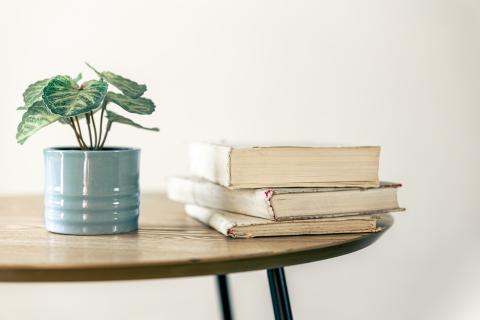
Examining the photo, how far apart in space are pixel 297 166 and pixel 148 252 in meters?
0.25

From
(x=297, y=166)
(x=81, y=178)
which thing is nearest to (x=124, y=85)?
(x=81, y=178)

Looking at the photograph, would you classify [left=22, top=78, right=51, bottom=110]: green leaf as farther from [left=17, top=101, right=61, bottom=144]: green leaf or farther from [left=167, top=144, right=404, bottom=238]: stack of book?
[left=167, top=144, right=404, bottom=238]: stack of book

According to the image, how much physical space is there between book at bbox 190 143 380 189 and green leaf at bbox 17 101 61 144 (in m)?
0.23

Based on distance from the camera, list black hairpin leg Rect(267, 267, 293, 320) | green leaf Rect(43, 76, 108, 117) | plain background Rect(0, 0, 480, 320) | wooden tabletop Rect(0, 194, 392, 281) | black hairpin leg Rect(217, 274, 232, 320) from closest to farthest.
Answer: wooden tabletop Rect(0, 194, 392, 281)
green leaf Rect(43, 76, 108, 117)
black hairpin leg Rect(267, 267, 293, 320)
black hairpin leg Rect(217, 274, 232, 320)
plain background Rect(0, 0, 480, 320)

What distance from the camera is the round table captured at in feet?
2.18

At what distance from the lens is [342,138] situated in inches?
62.5

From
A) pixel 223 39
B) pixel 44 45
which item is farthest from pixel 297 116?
pixel 44 45

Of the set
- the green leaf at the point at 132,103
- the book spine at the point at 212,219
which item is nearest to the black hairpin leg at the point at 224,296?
the book spine at the point at 212,219

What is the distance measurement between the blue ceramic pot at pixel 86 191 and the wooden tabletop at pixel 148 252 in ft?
0.07

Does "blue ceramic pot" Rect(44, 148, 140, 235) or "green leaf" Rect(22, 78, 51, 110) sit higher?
"green leaf" Rect(22, 78, 51, 110)

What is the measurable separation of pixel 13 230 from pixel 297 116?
33.0 inches

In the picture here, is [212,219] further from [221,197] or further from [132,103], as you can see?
[132,103]

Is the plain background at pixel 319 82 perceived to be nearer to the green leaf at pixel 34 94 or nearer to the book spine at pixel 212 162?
the book spine at pixel 212 162

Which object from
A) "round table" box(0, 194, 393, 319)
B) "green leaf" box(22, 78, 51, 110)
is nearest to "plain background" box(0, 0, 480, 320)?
"round table" box(0, 194, 393, 319)
